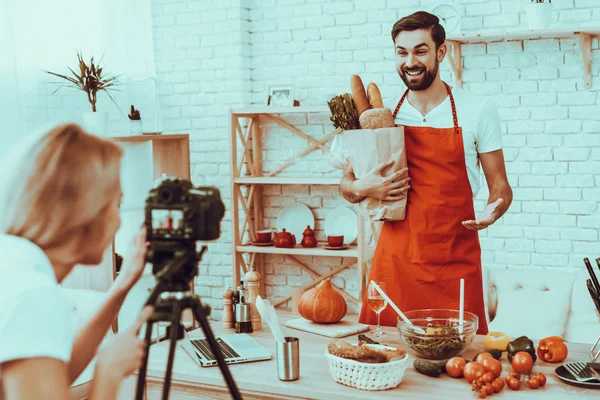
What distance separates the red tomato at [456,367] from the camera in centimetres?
200

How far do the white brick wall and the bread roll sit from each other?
159 centimetres

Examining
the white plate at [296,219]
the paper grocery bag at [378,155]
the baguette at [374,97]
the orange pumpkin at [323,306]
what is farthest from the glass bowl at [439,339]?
the white plate at [296,219]

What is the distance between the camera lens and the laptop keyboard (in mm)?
2281

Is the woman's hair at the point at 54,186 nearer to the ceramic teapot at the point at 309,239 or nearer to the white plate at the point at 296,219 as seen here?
the ceramic teapot at the point at 309,239

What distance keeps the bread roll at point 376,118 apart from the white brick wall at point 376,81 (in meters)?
1.59

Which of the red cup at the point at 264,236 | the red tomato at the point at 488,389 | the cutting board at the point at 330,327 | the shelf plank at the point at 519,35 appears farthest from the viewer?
the red cup at the point at 264,236

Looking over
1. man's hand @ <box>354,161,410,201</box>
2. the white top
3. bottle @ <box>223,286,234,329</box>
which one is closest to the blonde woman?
the white top

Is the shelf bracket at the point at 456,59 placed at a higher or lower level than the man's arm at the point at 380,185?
higher

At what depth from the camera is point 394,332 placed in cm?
→ 252

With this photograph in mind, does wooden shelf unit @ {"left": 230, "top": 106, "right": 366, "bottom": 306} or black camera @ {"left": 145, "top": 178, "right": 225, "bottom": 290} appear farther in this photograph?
wooden shelf unit @ {"left": 230, "top": 106, "right": 366, "bottom": 306}

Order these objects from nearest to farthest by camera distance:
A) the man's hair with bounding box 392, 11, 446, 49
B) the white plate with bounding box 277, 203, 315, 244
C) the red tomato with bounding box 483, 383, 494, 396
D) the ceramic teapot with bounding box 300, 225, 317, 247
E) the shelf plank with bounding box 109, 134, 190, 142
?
1. the red tomato with bounding box 483, 383, 494, 396
2. the man's hair with bounding box 392, 11, 446, 49
3. the shelf plank with bounding box 109, 134, 190, 142
4. the ceramic teapot with bounding box 300, 225, 317, 247
5. the white plate with bounding box 277, 203, 315, 244

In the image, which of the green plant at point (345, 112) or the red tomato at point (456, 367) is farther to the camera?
the green plant at point (345, 112)

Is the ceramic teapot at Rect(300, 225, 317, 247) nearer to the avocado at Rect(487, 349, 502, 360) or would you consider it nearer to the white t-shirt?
the white t-shirt

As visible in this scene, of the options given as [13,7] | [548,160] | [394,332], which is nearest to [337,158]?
[394,332]
